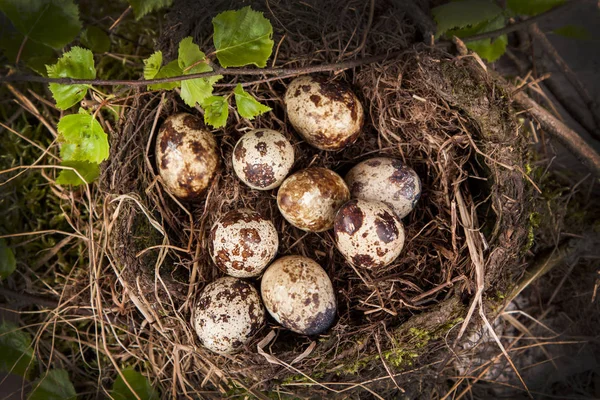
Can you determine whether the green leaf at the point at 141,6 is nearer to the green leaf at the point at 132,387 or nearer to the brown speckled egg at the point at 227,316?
the brown speckled egg at the point at 227,316

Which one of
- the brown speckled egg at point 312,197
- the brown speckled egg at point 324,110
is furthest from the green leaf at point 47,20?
the brown speckled egg at point 312,197

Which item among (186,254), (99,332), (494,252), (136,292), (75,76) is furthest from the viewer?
(99,332)

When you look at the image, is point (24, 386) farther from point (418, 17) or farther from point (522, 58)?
point (522, 58)

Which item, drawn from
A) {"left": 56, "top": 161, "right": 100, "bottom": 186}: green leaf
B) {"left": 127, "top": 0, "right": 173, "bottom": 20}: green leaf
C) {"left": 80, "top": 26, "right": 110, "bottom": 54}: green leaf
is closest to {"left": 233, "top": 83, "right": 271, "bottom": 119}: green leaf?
{"left": 127, "top": 0, "right": 173, "bottom": 20}: green leaf

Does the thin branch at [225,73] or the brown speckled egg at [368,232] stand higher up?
the thin branch at [225,73]

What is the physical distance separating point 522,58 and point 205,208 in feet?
4.71

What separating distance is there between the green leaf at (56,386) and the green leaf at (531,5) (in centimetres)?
205

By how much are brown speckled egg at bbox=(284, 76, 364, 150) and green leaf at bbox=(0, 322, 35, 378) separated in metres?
1.34

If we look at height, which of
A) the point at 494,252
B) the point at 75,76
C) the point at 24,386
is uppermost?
the point at 75,76

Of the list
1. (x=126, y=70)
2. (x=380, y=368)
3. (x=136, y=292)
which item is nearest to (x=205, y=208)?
(x=136, y=292)

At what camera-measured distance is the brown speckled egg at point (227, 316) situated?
5.02 ft

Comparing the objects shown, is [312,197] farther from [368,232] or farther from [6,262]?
[6,262]

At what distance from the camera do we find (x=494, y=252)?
152 cm

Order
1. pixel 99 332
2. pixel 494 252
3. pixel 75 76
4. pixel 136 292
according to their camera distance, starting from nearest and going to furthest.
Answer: pixel 75 76 < pixel 494 252 < pixel 136 292 < pixel 99 332
